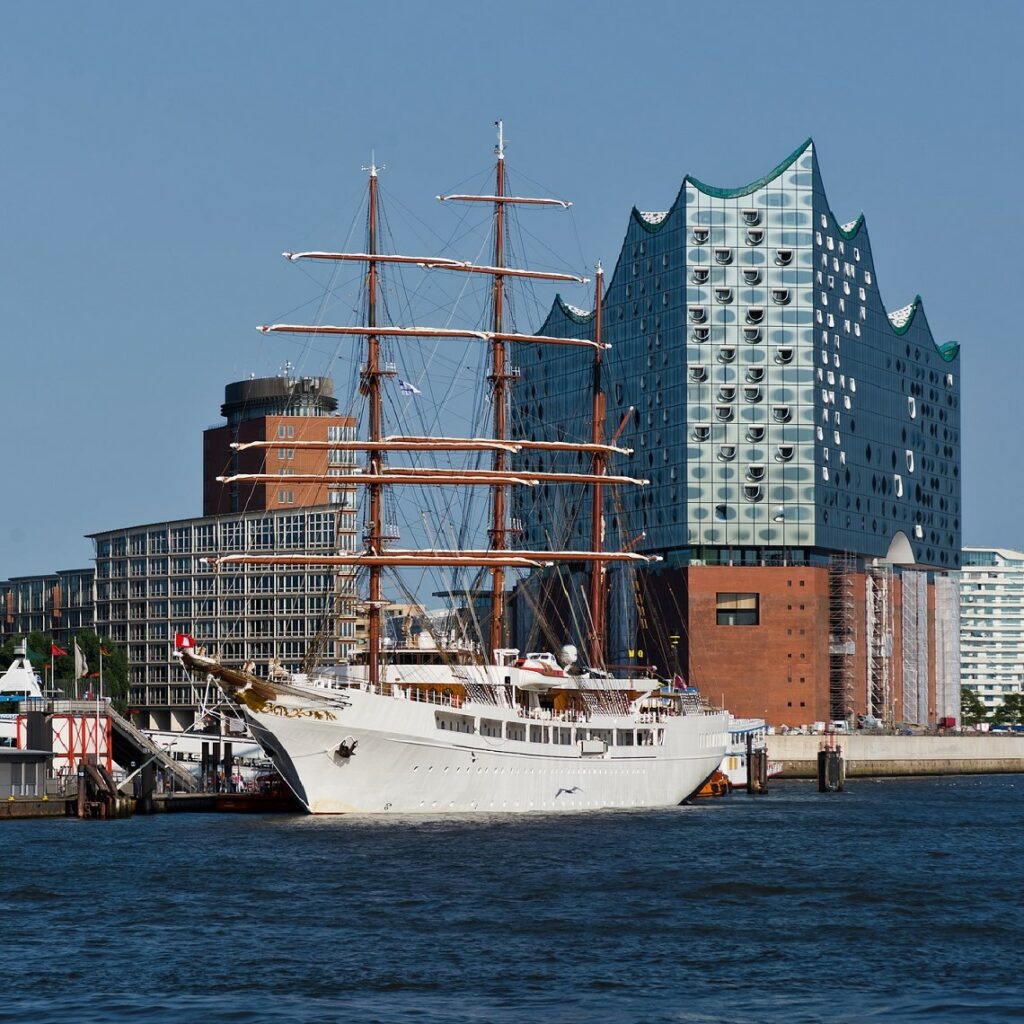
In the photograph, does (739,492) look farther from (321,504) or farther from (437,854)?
(437,854)

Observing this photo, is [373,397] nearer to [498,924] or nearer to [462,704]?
[462,704]

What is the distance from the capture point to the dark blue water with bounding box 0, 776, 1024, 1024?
43.1 meters

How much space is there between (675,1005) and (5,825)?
53698mm

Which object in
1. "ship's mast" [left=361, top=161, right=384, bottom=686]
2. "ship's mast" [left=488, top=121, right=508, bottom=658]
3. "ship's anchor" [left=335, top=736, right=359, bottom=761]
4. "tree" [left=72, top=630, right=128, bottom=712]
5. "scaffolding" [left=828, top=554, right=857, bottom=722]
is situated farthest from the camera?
"scaffolding" [left=828, top=554, right=857, bottom=722]

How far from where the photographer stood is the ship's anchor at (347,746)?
89062 millimetres

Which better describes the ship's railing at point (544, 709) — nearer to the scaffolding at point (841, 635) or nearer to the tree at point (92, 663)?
the tree at point (92, 663)

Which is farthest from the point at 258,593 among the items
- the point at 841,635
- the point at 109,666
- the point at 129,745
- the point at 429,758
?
the point at 429,758

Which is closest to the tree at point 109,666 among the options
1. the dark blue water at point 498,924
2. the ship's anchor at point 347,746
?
the ship's anchor at point 347,746

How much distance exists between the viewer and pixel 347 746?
8912 centimetres

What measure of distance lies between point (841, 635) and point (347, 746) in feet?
367

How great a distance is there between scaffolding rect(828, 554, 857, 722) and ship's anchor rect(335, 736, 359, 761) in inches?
4303

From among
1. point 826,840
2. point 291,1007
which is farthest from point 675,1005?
point 826,840

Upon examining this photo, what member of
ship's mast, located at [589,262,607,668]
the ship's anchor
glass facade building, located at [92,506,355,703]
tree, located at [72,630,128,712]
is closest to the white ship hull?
the ship's anchor

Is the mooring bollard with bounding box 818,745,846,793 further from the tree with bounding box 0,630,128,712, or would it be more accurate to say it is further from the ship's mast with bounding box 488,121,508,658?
the tree with bounding box 0,630,128,712
